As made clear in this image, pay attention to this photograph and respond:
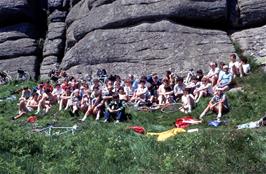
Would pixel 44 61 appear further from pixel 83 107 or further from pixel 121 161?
pixel 121 161

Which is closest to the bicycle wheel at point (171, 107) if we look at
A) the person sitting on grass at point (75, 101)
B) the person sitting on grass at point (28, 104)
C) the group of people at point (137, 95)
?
the group of people at point (137, 95)

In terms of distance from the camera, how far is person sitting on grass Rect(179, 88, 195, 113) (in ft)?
63.0

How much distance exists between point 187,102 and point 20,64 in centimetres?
1891

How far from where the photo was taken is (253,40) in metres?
27.8

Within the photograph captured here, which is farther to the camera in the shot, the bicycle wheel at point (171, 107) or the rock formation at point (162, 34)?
the rock formation at point (162, 34)

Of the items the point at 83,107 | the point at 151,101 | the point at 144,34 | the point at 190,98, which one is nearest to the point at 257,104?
the point at 190,98

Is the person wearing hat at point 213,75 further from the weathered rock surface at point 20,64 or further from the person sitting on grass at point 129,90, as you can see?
the weathered rock surface at point 20,64

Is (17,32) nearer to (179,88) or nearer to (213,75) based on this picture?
(179,88)

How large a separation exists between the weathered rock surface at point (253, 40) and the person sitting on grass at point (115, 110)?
31.3 feet

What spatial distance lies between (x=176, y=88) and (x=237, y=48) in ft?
24.4

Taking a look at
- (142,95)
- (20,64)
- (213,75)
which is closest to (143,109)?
(142,95)

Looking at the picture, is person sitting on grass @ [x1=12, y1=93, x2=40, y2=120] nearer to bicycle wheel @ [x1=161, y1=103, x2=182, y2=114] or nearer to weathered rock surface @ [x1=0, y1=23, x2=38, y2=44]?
bicycle wheel @ [x1=161, y1=103, x2=182, y2=114]

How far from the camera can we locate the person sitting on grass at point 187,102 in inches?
755

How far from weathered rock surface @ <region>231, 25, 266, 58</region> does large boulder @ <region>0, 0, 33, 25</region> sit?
16277 millimetres
